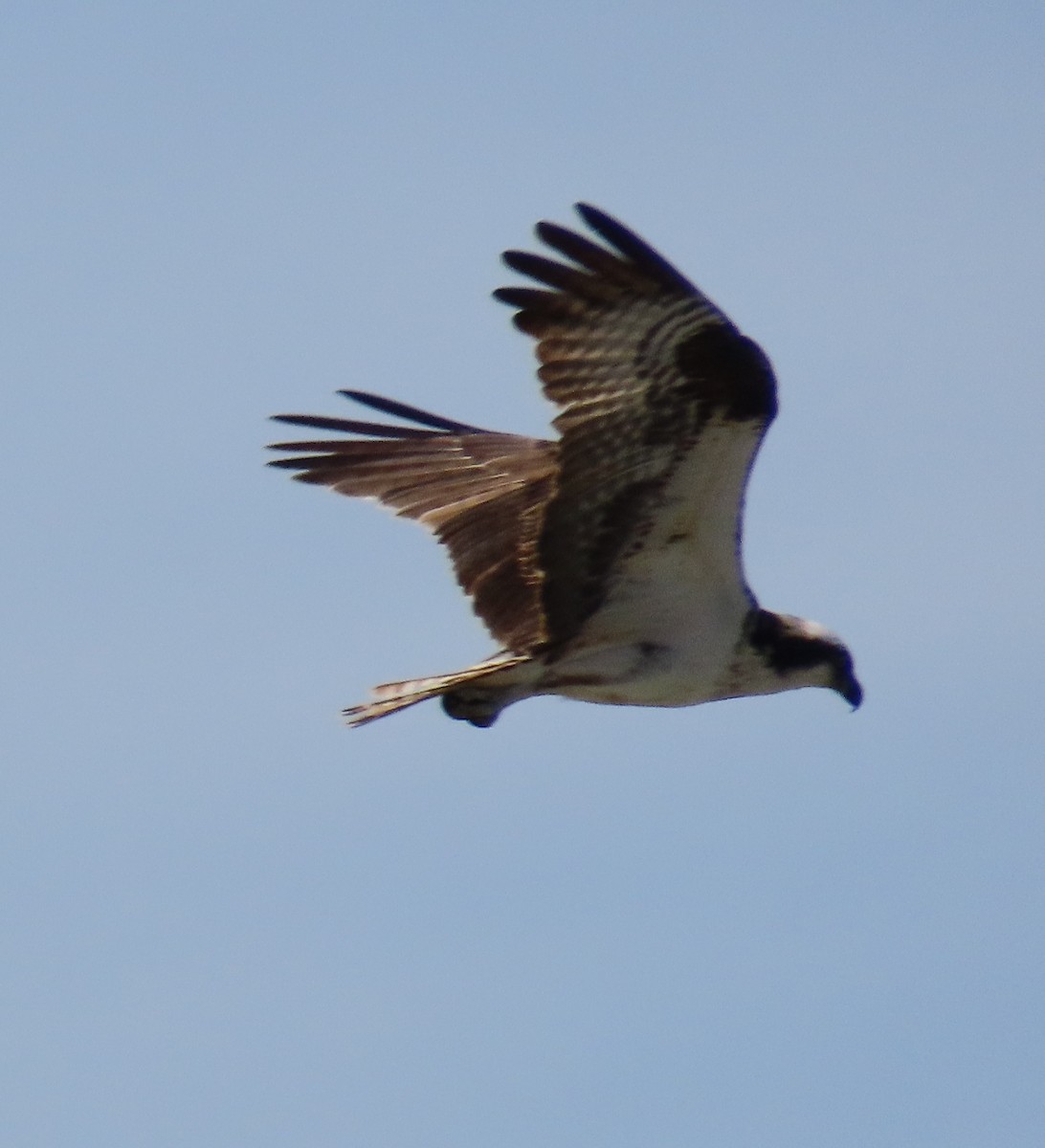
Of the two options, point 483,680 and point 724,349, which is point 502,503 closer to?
point 483,680

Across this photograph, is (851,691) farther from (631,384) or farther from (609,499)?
(631,384)

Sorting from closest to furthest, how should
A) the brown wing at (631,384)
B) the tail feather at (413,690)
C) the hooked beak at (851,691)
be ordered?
the brown wing at (631,384) < the tail feather at (413,690) < the hooked beak at (851,691)

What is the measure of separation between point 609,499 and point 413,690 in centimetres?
101

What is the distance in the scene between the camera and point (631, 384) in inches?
306

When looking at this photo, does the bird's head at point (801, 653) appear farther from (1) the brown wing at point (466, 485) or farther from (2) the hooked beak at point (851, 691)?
(1) the brown wing at point (466, 485)

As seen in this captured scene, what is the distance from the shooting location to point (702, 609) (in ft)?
28.7

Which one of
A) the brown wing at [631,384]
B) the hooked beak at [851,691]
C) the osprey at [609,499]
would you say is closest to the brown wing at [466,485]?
the osprey at [609,499]

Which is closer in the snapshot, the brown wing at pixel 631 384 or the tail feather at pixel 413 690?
the brown wing at pixel 631 384

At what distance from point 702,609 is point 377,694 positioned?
125 cm

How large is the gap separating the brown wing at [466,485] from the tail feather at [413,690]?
0.69ft

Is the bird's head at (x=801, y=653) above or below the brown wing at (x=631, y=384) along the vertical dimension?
below

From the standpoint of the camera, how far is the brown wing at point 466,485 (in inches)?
356

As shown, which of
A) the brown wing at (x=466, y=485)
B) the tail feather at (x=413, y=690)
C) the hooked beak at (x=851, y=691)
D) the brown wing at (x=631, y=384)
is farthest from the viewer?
the hooked beak at (x=851, y=691)

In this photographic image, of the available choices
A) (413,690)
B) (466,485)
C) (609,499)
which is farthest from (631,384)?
(466,485)
